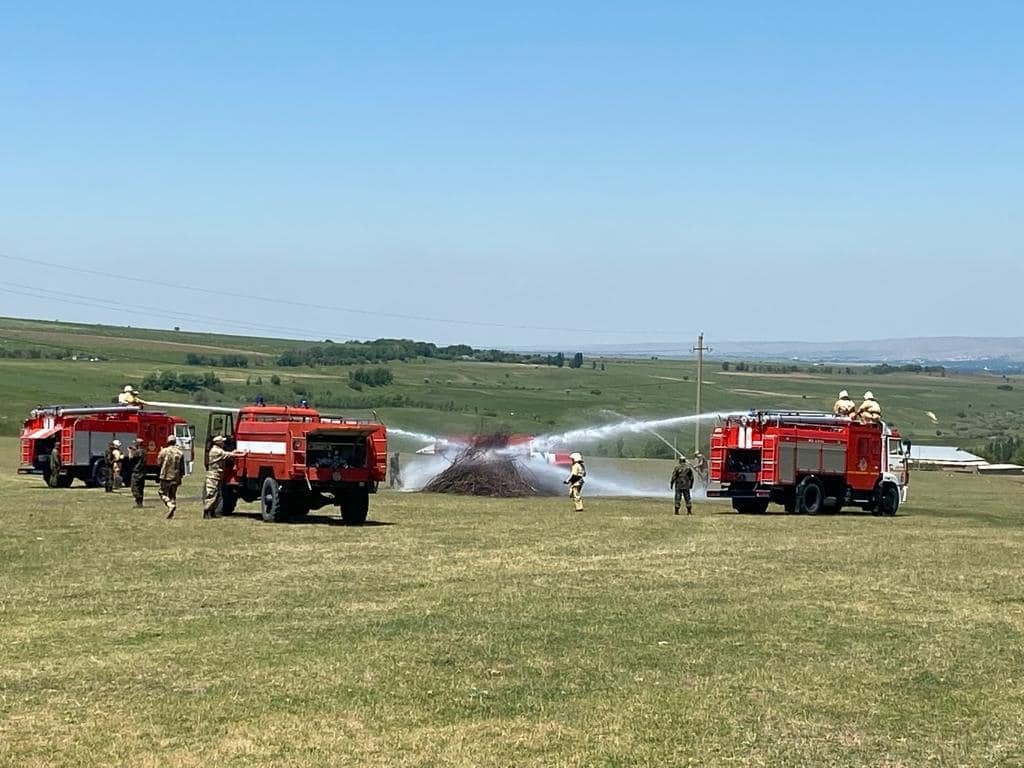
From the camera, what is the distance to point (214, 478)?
3438 cm

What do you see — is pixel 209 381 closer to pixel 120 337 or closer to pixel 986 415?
pixel 120 337

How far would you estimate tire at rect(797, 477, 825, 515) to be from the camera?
133 feet

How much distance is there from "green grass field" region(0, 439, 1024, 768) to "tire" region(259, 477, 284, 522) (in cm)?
374

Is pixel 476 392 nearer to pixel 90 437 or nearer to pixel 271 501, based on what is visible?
pixel 90 437

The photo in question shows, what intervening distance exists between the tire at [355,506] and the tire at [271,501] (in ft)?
4.55

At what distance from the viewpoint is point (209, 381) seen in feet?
366

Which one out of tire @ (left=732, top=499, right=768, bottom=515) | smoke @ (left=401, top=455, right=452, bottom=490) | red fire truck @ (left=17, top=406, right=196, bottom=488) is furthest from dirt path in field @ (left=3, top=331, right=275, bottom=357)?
tire @ (left=732, top=499, right=768, bottom=515)

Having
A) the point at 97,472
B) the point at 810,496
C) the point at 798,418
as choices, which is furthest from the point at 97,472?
the point at 810,496

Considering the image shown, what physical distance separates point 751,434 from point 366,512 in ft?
37.8

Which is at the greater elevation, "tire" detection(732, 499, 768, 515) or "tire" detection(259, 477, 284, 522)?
"tire" detection(259, 477, 284, 522)

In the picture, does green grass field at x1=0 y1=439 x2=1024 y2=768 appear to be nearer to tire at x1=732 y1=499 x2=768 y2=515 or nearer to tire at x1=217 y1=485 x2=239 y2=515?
tire at x1=217 y1=485 x2=239 y2=515

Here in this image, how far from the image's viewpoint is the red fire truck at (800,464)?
40.5 m

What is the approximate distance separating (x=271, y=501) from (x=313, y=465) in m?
1.22

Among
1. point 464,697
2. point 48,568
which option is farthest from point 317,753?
point 48,568
